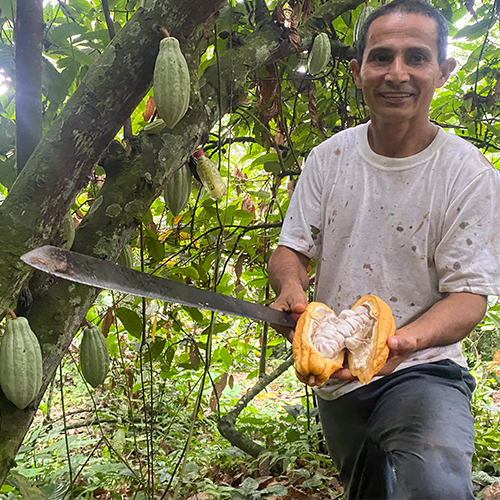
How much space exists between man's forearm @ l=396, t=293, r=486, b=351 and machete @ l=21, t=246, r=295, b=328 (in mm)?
357

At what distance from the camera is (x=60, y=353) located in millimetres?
1222

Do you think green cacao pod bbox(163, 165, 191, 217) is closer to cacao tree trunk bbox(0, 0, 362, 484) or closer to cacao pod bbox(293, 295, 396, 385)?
cacao tree trunk bbox(0, 0, 362, 484)

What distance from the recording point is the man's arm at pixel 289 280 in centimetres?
137

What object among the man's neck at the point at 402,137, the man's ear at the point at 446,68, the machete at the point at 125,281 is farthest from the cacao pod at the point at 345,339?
the man's ear at the point at 446,68

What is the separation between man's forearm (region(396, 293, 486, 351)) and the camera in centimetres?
120

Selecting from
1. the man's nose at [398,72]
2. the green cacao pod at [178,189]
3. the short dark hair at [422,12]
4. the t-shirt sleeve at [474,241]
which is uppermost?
the short dark hair at [422,12]

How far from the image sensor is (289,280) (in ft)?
4.83

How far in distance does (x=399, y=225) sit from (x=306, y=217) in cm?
31

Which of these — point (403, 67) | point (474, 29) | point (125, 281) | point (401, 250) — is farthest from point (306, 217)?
point (474, 29)

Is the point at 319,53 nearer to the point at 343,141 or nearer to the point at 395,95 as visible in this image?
the point at 343,141

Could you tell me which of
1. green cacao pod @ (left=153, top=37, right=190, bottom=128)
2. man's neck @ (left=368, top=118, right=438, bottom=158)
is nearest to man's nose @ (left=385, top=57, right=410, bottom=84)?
man's neck @ (left=368, top=118, right=438, bottom=158)

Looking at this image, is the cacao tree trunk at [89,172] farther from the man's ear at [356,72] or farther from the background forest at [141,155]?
the man's ear at [356,72]

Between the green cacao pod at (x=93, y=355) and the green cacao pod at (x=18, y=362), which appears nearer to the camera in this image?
the green cacao pod at (x=18, y=362)

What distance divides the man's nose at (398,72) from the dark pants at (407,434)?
32.0 inches
